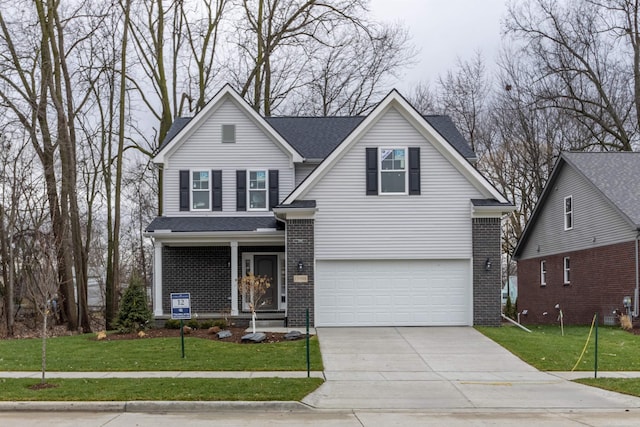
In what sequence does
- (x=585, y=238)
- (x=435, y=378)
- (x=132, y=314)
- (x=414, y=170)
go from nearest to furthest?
(x=435, y=378)
(x=132, y=314)
(x=414, y=170)
(x=585, y=238)

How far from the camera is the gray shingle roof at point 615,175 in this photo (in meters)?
25.4

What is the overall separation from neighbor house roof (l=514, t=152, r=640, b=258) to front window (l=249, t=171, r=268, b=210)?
12473 mm

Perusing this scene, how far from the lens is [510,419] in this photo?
1080 centimetres

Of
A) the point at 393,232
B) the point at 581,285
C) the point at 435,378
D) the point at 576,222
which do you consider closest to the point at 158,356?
the point at 435,378

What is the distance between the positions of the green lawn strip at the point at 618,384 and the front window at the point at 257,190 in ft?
46.2

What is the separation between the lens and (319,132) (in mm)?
28266

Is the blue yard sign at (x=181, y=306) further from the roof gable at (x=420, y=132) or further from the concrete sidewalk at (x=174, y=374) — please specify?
the roof gable at (x=420, y=132)

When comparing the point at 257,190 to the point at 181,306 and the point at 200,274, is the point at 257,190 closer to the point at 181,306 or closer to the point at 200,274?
the point at 200,274

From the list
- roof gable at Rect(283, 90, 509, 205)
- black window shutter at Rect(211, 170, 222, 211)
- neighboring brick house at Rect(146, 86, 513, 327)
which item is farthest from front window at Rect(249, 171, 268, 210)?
roof gable at Rect(283, 90, 509, 205)

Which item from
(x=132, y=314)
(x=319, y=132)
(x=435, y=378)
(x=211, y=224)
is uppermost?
(x=319, y=132)

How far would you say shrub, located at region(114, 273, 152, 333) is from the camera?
68.7ft

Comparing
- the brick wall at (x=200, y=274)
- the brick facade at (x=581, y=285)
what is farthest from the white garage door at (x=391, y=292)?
the brick facade at (x=581, y=285)

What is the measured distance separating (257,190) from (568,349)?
40.4ft

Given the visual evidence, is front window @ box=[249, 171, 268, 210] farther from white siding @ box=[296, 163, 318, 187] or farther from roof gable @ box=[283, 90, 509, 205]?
roof gable @ box=[283, 90, 509, 205]
